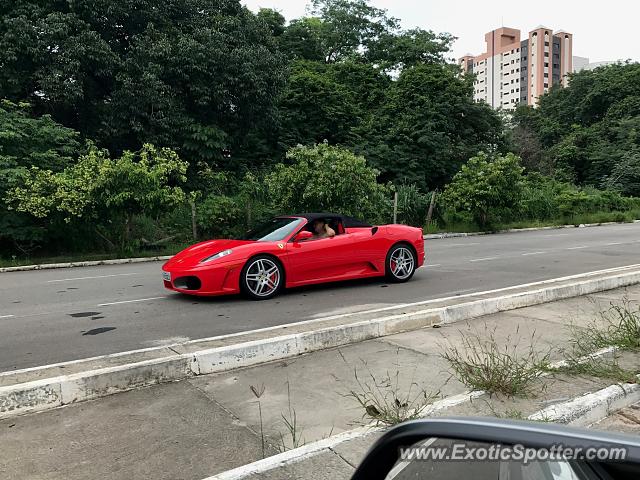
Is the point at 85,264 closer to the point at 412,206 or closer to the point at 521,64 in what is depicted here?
the point at 412,206

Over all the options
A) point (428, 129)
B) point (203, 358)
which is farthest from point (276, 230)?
point (428, 129)

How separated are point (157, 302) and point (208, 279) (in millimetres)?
1061

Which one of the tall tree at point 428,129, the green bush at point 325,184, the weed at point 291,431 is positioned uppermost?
the tall tree at point 428,129

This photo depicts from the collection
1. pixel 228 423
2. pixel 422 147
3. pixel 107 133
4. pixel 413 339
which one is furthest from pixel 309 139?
pixel 228 423

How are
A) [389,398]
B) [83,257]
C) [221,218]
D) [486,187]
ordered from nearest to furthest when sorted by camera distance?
[389,398] < [83,257] < [221,218] < [486,187]

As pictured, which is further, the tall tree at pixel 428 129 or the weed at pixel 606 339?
the tall tree at pixel 428 129

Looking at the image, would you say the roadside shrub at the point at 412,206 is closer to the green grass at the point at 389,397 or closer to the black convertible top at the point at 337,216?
the black convertible top at the point at 337,216

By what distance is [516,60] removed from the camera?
12406 centimetres

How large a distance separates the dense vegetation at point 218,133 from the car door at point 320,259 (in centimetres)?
754

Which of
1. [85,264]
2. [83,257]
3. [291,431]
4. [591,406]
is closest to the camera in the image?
[291,431]

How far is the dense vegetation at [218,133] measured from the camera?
15.4 meters

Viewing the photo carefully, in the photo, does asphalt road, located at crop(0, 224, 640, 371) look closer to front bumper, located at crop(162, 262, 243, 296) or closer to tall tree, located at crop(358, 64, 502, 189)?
front bumper, located at crop(162, 262, 243, 296)

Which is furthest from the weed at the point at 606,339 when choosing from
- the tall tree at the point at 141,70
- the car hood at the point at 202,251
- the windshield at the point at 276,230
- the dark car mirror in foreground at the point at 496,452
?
the tall tree at the point at 141,70

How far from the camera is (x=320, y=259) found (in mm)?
8336
